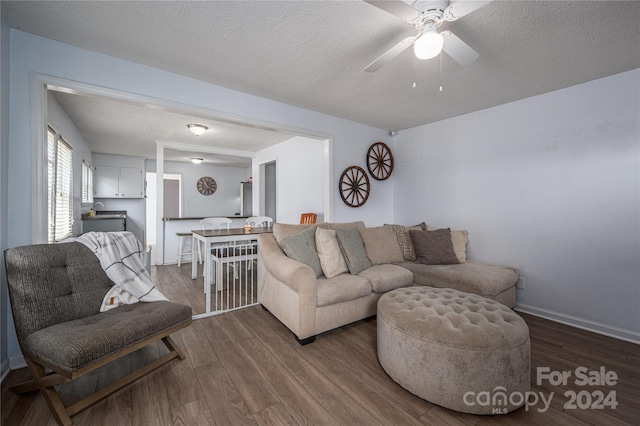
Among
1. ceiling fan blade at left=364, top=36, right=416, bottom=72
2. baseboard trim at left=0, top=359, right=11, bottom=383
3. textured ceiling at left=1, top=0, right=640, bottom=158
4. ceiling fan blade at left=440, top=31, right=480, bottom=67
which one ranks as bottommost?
baseboard trim at left=0, top=359, right=11, bottom=383

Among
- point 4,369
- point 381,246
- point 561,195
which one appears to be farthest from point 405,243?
point 4,369

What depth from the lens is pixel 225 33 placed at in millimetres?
1881

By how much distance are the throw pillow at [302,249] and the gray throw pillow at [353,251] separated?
32cm

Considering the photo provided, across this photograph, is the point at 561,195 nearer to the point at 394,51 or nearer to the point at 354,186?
the point at 354,186

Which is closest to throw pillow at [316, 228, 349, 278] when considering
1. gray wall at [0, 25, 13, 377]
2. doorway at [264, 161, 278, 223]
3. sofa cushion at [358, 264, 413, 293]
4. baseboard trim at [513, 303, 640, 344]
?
sofa cushion at [358, 264, 413, 293]

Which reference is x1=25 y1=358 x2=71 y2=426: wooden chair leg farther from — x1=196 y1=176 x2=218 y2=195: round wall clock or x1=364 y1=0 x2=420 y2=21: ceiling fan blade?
x1=196 y1=176 x2=218 y2=195: round wall clock

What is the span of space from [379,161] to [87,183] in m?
5.76

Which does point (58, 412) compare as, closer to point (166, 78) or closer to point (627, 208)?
point (166, 78)

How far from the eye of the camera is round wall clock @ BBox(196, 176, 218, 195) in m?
7.45

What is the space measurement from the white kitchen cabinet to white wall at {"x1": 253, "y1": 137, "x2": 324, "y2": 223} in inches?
131

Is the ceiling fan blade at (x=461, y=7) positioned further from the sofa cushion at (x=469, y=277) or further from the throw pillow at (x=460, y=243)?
the throw pillow at (x=460, y=243)

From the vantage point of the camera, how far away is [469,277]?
2.63 m

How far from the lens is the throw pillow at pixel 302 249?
2.53 m

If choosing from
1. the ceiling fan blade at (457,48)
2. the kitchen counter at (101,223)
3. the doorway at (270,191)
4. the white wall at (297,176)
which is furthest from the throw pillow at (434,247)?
the kitchen counter at (101,223)
